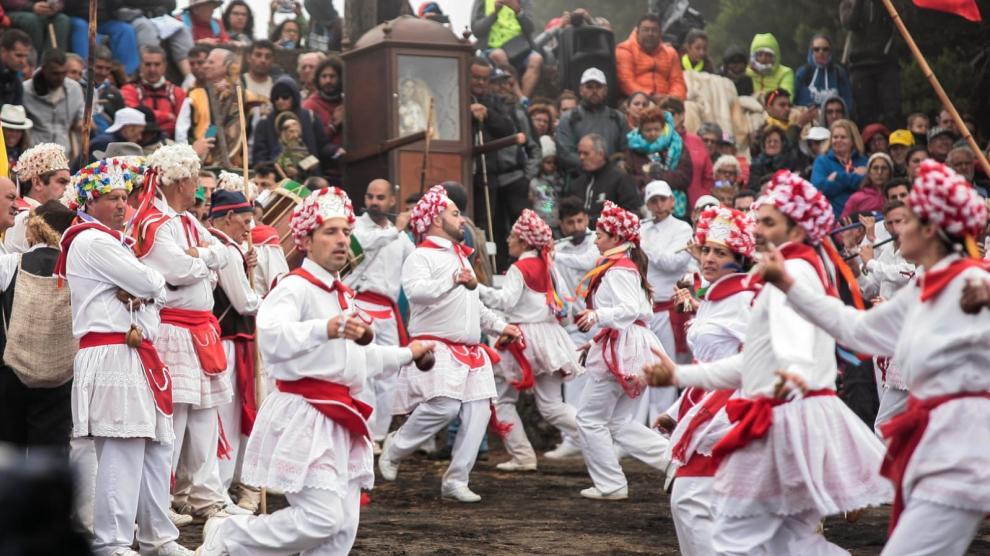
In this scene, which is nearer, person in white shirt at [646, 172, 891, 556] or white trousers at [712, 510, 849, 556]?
person in white shirt at [646, 172, 891, 556]

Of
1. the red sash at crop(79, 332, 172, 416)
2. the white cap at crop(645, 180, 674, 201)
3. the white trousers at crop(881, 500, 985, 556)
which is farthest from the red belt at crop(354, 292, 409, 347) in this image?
the white trousers at crop(881, 500, 985, 556)

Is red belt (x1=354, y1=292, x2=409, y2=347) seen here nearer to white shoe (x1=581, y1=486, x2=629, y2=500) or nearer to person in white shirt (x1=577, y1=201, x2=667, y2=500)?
person in white shirt (x1=577, y1=201, x2=667, y2=500)

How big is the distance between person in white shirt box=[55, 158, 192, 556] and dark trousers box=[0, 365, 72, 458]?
74 centimetres

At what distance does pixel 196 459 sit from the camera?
28.5ft

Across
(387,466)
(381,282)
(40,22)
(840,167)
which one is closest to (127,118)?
(40,22)

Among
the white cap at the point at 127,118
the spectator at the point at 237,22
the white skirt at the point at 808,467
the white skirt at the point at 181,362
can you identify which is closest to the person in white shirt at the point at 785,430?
the white skirt at the point at 808,467

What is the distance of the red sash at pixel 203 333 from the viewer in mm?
8297

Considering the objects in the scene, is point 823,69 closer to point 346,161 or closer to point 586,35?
point 586,35

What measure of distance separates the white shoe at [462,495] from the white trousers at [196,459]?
1.97 meters

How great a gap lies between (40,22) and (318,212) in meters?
7.93

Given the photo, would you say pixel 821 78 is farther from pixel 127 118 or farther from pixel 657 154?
pixel 127 118

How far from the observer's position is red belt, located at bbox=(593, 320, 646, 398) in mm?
10549

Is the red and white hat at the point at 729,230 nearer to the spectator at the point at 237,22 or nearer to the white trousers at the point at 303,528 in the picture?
the white trousers at the point at 303,528

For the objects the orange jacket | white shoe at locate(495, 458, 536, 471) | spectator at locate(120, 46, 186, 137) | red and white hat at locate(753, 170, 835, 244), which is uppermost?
the orange jacket
